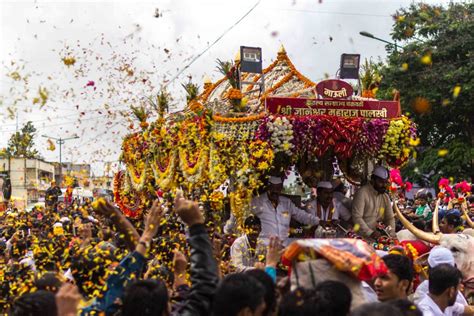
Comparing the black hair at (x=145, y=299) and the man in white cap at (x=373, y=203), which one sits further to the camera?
the man in white cap at (x=373, y=203)

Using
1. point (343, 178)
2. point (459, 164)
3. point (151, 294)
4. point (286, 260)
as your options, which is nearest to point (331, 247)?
point (286, 260)

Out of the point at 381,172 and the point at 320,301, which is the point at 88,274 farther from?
the point at 381,172

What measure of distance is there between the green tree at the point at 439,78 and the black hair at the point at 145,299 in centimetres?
2063

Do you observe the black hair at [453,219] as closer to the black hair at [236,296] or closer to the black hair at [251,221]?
the black hair at [251,221]

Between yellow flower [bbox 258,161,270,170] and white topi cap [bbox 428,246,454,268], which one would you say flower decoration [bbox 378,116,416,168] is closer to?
yellow flower [bbox 258,161,270,170]

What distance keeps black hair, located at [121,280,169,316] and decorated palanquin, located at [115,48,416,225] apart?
4304 mm

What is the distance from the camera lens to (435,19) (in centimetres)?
2480

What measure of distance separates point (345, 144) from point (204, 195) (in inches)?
74.2

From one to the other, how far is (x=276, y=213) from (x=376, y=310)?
5.46m

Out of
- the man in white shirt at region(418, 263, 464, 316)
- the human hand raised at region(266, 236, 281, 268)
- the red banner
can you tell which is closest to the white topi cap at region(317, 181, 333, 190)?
the red banner

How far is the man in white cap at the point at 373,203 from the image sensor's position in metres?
9.51

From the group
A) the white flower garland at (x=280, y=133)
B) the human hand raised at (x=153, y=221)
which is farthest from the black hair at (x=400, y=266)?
the white flower garland at (x=280, y=133)

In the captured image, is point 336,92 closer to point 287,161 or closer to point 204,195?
point 287,161

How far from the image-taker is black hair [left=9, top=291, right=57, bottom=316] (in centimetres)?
387
